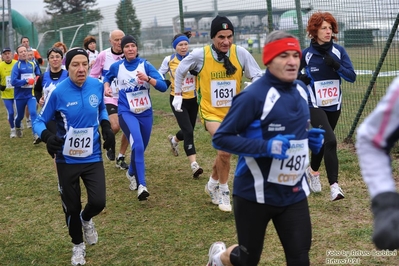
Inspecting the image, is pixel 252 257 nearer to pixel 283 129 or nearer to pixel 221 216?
pixel 283 129

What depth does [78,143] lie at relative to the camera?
17.6 feet

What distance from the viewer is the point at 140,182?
720 cm

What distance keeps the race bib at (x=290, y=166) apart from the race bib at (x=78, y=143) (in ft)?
7.47

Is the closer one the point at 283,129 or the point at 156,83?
the point at 283,129

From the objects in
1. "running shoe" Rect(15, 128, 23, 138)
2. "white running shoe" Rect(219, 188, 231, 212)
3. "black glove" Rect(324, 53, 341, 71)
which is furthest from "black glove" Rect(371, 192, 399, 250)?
"running shoe" Rect(15, 128, 23, 138)

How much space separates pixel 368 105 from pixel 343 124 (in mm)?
527

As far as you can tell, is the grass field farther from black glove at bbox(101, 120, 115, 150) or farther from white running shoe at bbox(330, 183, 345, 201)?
black glove at bbox(101, 120, 115, 150)

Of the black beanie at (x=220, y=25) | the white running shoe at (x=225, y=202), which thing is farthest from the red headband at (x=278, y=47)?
the white running shoe at (x=225, y=202)

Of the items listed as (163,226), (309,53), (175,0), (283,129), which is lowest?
(163,226)

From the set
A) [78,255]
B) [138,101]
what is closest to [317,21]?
[138,101]

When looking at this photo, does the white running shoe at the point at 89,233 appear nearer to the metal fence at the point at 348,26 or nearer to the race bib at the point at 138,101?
the race bib at the point at 138,101

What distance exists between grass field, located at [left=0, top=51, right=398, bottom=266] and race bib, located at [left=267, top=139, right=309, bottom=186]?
1.66 m

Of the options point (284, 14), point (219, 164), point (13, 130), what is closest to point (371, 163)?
point (219, 164)

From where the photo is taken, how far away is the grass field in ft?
18.3
